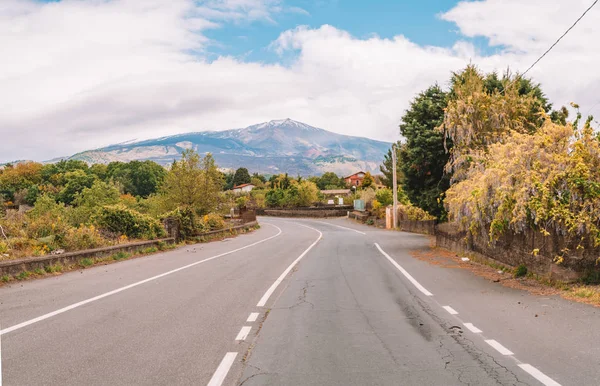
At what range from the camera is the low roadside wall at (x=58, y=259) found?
1283cm

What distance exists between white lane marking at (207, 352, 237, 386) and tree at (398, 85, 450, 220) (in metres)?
19.2

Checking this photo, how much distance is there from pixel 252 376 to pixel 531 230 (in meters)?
9.58

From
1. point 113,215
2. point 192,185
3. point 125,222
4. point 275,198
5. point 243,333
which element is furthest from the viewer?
point 275,198

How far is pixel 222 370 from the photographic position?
544 centimetres

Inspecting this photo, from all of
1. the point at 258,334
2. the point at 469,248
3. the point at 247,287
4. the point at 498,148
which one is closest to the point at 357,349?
the point at 258,334

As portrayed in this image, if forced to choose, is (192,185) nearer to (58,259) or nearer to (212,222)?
(212,222)

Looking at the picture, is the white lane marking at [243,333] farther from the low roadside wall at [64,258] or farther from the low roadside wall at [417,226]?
the low roadside wall at [417,226]

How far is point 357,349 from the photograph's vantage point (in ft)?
20.8

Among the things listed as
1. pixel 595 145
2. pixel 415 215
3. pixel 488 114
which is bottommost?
pixel 415 215

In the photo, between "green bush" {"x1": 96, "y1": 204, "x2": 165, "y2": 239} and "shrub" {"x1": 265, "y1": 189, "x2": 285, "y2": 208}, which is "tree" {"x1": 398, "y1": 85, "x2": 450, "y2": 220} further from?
"shrub" {"x1": 265, "y1": 189, "x2": 285, "y2": 208}

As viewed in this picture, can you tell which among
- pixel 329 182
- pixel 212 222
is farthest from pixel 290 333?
pixel 329 182

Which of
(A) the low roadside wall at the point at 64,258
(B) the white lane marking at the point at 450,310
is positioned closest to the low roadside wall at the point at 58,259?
(A) the low roadside wall at the point at 64,258

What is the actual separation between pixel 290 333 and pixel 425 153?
18.6 metres

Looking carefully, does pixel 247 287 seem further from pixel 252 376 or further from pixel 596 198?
pixel 596 198
